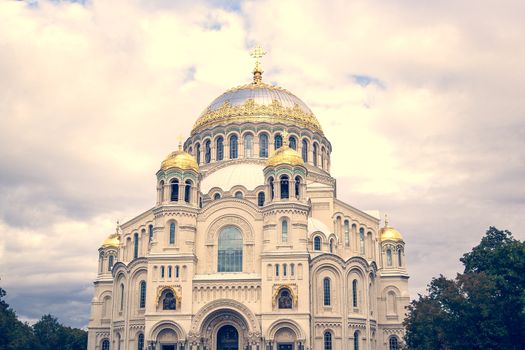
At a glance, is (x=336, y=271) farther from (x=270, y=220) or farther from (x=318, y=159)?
(x=318, y=159)

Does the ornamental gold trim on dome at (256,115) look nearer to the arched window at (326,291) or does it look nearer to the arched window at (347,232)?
the arched window at (347,232)

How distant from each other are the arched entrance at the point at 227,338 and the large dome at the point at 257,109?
21.8 metres

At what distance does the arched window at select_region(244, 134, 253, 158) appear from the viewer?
202 feet

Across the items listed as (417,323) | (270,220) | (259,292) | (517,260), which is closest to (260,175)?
(270,220)

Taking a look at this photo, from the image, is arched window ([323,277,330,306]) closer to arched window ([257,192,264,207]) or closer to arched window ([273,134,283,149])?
arched window ([257,192,264,207])

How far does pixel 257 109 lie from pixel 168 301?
75.1 ft

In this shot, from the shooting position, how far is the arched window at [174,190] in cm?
4994

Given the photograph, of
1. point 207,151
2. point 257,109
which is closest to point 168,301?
point 207,151

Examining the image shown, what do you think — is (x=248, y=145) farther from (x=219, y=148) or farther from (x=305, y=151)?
(x=305, y=151)

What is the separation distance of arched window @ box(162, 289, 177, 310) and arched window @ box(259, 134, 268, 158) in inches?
729

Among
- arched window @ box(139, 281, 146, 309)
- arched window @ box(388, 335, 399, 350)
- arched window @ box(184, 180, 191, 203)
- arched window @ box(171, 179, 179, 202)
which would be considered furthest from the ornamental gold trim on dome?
arched window @ box(388, 335, 399, 350)

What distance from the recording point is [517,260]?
37562 millimetres

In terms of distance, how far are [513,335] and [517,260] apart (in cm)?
422

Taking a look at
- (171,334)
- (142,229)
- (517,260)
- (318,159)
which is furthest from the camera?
(318,159)
